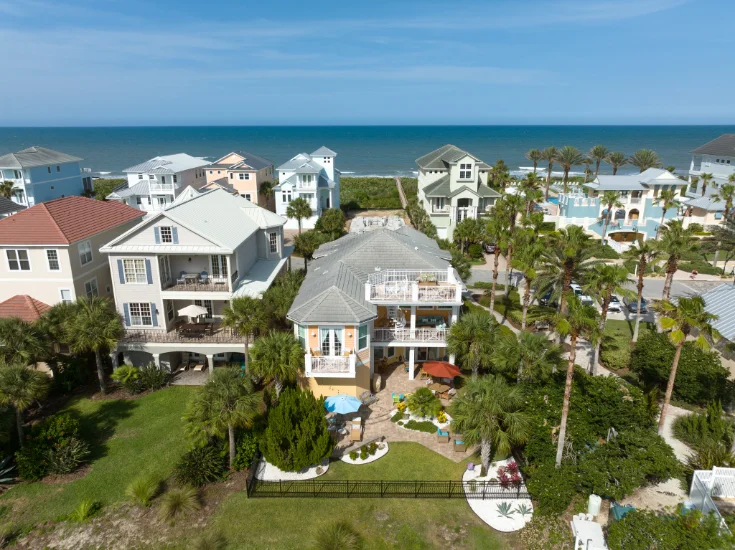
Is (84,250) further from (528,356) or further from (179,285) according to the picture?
(528,356)

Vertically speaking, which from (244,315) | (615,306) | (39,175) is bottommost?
(615,306)

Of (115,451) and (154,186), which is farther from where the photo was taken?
(154,186)

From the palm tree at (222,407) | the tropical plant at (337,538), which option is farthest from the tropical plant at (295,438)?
the tropical plant at (337,538)

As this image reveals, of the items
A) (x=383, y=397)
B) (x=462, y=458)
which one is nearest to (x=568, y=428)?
(x=462, y=458)

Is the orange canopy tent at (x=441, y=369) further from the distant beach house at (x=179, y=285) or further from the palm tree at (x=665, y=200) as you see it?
the palm tree at (x=665, y=200)

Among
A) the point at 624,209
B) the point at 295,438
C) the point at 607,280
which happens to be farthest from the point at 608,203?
the point at 295,438
